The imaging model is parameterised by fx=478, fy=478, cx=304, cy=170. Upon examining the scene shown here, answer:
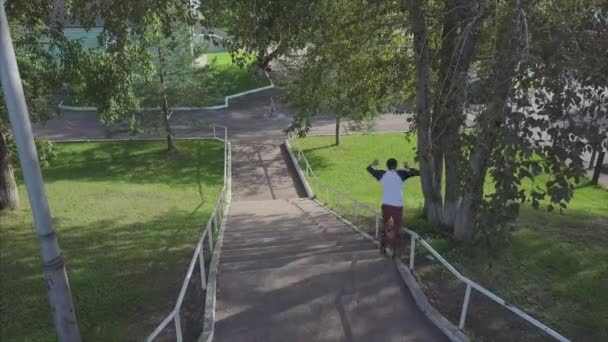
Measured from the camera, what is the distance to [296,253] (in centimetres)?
739

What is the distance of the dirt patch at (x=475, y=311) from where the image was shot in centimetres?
546

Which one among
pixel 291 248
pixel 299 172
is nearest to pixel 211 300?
pixel 291 248

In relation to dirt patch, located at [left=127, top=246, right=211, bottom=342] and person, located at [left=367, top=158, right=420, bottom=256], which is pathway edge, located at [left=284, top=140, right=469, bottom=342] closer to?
person, located at [left=367, top=158, right=420, bottom=256]

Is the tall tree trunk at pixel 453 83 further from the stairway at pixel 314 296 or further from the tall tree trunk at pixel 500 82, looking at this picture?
the stairway at pixel 314 296

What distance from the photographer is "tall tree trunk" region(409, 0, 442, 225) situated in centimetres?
733

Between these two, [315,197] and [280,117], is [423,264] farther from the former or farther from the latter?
[280,117]

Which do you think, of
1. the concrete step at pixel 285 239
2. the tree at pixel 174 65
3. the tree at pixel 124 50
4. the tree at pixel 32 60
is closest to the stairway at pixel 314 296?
the concrete step at pixel 285 239

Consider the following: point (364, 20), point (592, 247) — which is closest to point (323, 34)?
point (364, 20)

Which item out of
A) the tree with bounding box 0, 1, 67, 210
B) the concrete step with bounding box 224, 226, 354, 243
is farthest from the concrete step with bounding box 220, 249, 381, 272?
the tree with bounding box 0, 1, 67, 210

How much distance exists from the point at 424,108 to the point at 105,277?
5907 mm

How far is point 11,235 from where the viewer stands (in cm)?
1052

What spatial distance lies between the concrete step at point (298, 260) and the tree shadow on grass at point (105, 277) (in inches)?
37.9

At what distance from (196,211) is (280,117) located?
46.3 ft

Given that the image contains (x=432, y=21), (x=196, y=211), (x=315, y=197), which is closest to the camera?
(x=432, y=21)
